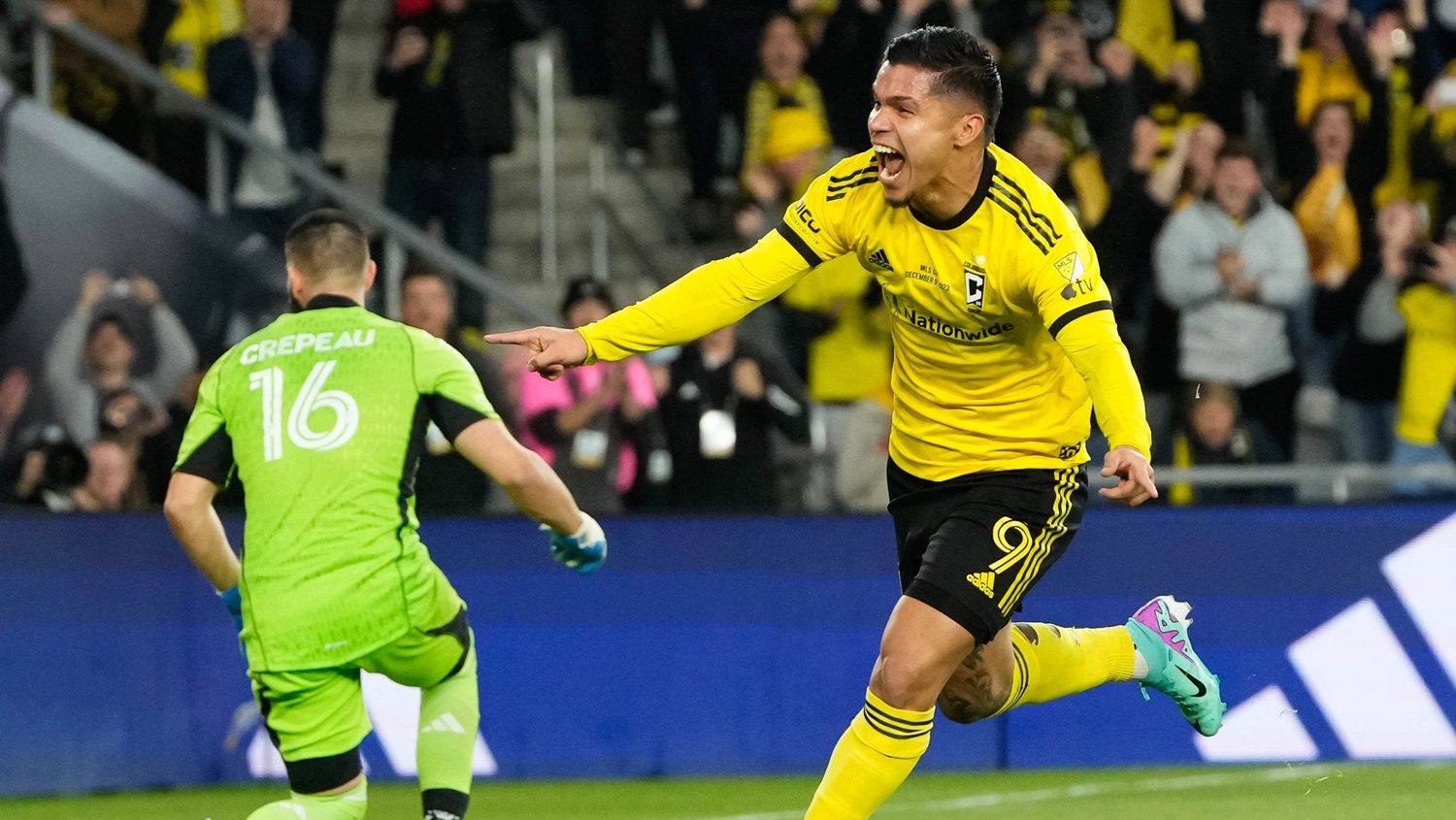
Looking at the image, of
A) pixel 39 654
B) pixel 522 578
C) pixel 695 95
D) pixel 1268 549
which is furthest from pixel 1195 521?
pixel 39 654

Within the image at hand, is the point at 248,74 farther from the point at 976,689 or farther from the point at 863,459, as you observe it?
the point at 976,689

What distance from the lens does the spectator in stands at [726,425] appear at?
11125mm

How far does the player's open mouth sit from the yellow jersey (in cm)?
26

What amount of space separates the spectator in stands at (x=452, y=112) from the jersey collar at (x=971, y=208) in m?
6.44

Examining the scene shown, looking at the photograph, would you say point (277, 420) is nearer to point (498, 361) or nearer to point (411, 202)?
point (498, 361)

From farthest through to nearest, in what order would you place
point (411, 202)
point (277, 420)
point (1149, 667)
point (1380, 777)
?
point (411, 202) → point (1380, 777) → point (1149, 667) → point (277, 420)

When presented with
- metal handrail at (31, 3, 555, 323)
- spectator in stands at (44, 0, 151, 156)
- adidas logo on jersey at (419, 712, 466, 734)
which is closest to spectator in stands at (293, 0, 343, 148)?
metal handrail at (31, 3, 555, 323)

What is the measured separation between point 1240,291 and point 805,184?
2404 mm

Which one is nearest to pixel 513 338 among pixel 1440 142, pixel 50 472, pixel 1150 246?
pixel 50 472

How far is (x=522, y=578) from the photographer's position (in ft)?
34.8

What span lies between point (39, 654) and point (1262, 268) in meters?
6.34

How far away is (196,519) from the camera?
631 centimetres

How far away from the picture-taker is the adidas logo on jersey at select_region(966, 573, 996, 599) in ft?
21.2

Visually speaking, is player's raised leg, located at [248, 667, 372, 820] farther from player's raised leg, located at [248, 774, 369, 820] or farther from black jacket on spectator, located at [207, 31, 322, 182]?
black jacket on spectator, located at [207, 31, 322, 182]
